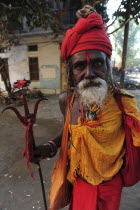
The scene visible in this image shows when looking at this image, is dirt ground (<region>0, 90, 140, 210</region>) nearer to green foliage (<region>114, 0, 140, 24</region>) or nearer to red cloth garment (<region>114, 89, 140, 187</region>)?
red cloth garment (<region>114, 89, 140, 187</region>)

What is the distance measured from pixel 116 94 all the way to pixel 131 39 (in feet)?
174

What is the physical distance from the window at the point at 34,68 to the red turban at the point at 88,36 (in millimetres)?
10011

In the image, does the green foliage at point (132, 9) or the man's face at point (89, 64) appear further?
the green foliage at point (132, 9)

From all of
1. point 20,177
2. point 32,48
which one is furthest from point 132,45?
point 20,177

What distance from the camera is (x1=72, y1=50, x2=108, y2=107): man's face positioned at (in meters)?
1.14

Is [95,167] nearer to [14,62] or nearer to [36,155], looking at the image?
[36,155]

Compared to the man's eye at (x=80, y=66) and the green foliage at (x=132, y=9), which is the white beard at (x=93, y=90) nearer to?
the man's eye at (x=80, y=66)

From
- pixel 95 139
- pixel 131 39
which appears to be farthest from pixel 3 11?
pixel 131 39

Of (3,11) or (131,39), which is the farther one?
(131,39)

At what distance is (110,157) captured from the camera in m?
1.20

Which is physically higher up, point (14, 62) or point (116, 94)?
point (14, 62)

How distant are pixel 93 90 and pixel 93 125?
10.5 inches

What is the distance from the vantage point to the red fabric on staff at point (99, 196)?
1.25m

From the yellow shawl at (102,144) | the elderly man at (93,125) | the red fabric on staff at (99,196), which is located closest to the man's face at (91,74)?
the elderly man at (93,125)
